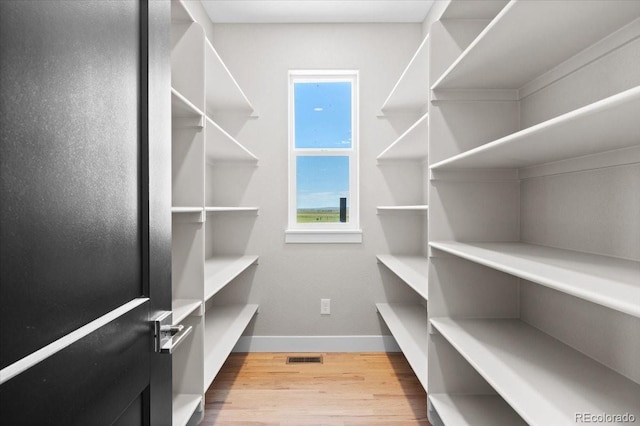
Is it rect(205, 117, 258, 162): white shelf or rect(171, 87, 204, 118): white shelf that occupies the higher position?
rect(171, 87, 204, 118): white shelf

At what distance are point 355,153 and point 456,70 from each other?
1572 mm

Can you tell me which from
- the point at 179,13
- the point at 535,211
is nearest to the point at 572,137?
the point at 535,211

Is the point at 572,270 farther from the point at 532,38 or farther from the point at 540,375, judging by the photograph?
the point at 532,38

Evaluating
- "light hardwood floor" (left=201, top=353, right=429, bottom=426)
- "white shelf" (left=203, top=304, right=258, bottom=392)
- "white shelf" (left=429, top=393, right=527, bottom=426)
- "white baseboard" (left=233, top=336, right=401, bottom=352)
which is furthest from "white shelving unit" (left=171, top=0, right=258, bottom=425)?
"white shelf" (left=429, top=393, right=527, bottom=426)

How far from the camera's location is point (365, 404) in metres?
2.19

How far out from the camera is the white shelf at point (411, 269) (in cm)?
205

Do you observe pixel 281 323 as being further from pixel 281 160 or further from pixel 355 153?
pixel 355 153

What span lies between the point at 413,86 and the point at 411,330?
162 centimetres

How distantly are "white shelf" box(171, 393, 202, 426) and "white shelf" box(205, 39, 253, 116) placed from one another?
5.71ft

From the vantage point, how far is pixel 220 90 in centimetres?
257

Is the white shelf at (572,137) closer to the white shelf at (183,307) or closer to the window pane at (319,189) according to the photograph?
the white shelf at (183,307)

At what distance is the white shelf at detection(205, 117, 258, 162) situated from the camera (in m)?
2.09

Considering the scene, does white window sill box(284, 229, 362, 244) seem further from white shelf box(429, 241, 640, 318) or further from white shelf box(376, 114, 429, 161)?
white shelf box(429, 241, 640, 318)

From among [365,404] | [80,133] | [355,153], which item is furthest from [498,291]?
[80,133]
